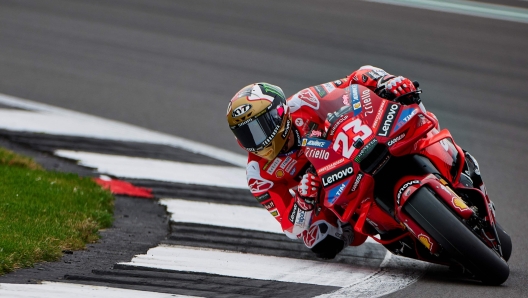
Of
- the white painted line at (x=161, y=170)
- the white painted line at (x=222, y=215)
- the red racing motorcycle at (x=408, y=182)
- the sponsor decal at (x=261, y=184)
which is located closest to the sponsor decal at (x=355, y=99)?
the red racing motorcycle at (x=408, y=182)

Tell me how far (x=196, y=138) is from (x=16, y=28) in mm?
5723

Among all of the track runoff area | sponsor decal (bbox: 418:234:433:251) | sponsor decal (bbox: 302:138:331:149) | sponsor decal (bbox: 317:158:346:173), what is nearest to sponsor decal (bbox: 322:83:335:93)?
sponsor decal (bbox: 302:138:331:149)

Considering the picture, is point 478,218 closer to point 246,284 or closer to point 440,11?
point 246,284

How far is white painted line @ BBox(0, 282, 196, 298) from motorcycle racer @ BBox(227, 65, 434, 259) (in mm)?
1518

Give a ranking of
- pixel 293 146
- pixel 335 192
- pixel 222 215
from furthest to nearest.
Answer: pixel 222 215
pixel 293 146
pixel 335 192

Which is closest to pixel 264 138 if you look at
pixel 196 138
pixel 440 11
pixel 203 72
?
pixel 196 138

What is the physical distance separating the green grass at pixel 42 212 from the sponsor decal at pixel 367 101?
2240 mm

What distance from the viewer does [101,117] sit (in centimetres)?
1045

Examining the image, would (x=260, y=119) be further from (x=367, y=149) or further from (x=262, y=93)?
(x=367, y=149)

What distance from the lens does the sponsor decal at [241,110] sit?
Result: 5809mm

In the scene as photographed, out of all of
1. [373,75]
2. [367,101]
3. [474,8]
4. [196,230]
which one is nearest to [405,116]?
[367,101]

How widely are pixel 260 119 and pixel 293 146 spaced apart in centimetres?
51

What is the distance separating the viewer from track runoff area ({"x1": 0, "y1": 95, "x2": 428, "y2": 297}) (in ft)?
16.8

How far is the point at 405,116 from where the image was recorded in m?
5.42
